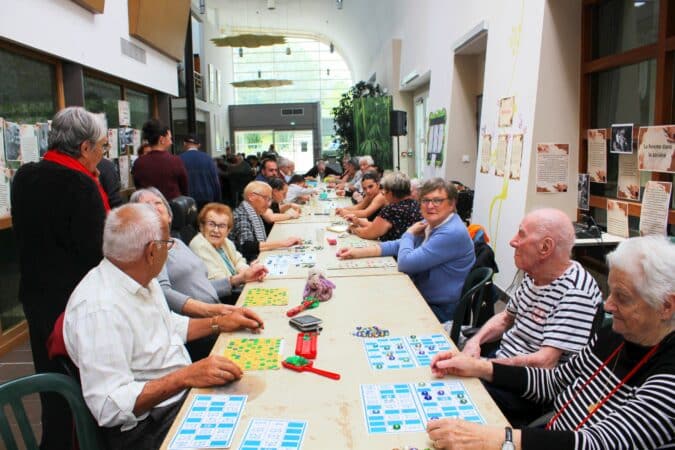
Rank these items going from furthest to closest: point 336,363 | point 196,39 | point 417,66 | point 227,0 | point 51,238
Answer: point 227,0, point 196,39, point 417,66, point 51,238, point 336,363

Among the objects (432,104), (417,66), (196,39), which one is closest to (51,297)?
(432,104)

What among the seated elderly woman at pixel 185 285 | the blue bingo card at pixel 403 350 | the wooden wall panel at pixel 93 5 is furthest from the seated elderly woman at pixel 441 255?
the wooden wall panel at pixel 93 5

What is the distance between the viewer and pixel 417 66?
9039 mm

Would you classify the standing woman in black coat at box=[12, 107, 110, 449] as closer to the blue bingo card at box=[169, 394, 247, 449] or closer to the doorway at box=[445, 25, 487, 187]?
the blue bingo card at box=[169, 394, 247, 449]

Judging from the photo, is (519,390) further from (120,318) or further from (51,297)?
(51,297)

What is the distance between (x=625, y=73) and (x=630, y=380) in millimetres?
2954

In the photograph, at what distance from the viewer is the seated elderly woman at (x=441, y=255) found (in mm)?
3020

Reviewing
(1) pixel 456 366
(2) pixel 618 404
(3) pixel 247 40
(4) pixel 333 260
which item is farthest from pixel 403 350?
(3) pixel 247 40

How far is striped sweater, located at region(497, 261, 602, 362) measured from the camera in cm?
194

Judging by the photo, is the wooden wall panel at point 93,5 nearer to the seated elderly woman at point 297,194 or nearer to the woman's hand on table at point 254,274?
the seated elderly woman at point 297,194

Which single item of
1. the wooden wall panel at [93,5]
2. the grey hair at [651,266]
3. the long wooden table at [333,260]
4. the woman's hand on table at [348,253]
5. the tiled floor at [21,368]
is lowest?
the tiled floor at [21,368]

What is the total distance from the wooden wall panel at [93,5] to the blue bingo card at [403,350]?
14.2 ft

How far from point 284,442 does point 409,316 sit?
1.06 metres

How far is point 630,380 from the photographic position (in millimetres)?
1434
